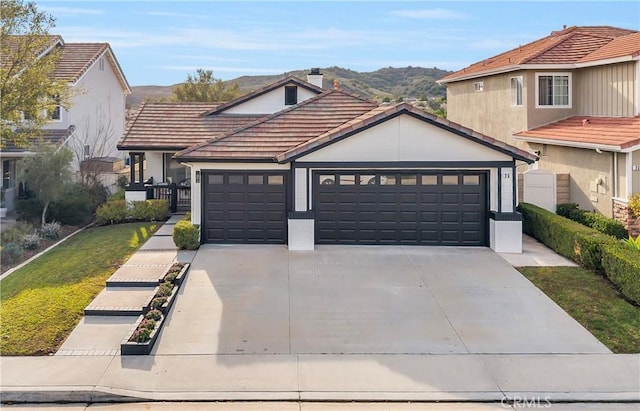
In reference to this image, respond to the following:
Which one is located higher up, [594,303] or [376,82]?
[376,82]

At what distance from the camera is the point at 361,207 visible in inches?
659

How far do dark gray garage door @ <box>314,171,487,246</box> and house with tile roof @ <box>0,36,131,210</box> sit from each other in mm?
12498

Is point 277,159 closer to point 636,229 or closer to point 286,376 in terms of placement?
point 286,376

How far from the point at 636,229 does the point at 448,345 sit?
398 inches

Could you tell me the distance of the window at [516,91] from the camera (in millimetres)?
24750

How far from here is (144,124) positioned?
2286 cm

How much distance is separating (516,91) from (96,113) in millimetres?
20528

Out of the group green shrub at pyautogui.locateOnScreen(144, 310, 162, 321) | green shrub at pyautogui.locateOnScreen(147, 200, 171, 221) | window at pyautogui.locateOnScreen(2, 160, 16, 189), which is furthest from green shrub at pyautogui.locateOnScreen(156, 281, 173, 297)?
window at pyautogui.locateOnScreen(2, 160, 16, 189)

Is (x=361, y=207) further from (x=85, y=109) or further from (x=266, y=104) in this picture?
(x=85, y=109)

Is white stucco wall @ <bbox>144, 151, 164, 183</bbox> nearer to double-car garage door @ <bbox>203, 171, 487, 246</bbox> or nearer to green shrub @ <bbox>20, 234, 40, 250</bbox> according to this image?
green shrub @ <bbox>20, 234, 40, 250</bbox>

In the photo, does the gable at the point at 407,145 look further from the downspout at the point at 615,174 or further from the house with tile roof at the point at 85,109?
the house with tile roof at the point at 85,109

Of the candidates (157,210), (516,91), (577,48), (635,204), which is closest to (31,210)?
(157,210)

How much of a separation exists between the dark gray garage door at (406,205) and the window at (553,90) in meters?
9.35

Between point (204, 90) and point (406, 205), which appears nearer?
point (406, 205)
